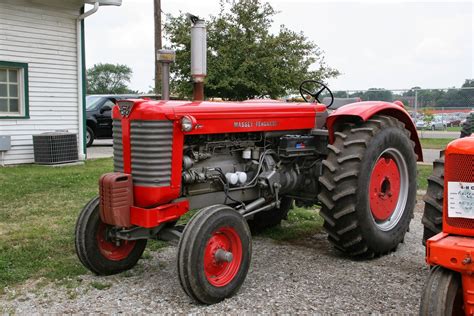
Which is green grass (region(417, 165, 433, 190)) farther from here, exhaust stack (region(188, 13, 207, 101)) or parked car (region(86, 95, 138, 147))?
parked car (region(86, 95, 138, 147))

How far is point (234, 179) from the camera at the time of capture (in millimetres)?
4648

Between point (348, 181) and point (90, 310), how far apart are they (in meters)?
2.36

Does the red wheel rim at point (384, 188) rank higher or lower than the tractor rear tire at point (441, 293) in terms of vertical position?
higher

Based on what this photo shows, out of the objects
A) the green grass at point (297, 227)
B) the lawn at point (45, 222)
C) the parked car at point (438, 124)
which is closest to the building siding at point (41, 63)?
the lawn at point (45, 222)

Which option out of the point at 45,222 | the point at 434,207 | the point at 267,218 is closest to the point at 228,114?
the point at 434,207

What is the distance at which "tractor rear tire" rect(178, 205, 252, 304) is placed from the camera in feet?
12.7

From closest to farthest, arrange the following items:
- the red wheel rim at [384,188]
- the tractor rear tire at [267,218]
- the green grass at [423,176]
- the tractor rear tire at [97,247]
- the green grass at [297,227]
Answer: the tractor rear tire at [97,247] → the red wheel rim at [384,188] → the green grass at [297,227] → the tractor rear tire at [267,218] → the green grass at [423,176]

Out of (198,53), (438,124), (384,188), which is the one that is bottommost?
(384,188)

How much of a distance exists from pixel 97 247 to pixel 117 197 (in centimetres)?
67

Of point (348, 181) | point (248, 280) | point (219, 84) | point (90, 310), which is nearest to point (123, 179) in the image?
point (90, 310)

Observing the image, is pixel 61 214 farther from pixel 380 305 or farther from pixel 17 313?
pixel 380 305

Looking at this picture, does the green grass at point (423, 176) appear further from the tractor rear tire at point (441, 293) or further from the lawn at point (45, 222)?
the tractor rear tire at point (441, 293)

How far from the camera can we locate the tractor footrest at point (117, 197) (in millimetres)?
4094

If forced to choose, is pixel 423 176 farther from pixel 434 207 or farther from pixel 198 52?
pixel 198 52
